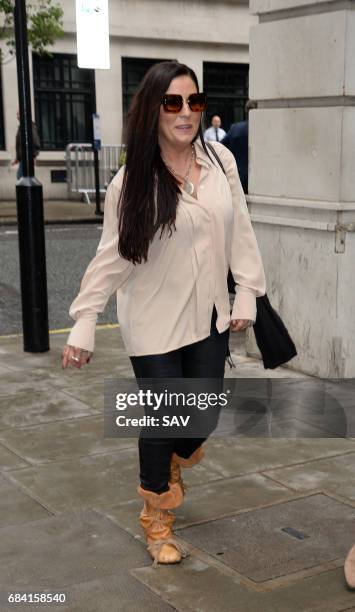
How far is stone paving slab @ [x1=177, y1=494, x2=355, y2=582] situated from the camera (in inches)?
142

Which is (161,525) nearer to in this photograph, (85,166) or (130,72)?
(85,166)

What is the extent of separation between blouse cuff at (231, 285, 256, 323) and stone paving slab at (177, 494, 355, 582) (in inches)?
37.4

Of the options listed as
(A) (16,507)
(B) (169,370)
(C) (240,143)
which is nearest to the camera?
(B) (169,370)

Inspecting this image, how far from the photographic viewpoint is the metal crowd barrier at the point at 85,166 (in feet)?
72.8

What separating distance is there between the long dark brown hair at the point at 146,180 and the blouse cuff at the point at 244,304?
0.41m

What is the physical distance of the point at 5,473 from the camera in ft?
15.2

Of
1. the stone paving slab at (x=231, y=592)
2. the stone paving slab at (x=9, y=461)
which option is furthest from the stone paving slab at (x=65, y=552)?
the stone paving slab at (x=9, y=461)

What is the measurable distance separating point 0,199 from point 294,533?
19384mm

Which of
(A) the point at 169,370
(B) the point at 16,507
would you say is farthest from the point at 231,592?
(B) the point at 16,507

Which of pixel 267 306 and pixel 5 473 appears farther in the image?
pixel 5 473

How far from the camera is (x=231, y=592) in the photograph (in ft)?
11.0

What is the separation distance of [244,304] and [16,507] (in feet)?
4.90

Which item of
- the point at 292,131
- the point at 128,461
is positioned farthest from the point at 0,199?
the point at 128,461

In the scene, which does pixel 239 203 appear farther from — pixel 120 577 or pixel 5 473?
pixel 5 473
